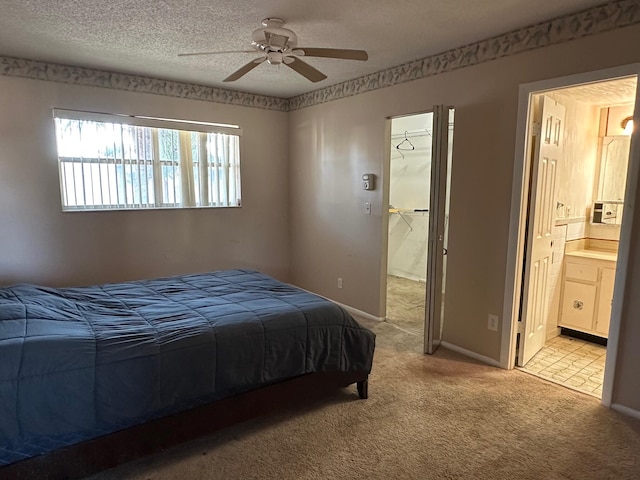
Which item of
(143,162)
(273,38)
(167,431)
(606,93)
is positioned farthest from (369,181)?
(167,431)

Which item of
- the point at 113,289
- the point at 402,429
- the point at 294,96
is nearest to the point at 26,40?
the point at 113,289

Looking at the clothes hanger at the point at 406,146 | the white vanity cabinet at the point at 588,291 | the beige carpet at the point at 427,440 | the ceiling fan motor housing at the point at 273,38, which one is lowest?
the beige carpet at the point at 427,440

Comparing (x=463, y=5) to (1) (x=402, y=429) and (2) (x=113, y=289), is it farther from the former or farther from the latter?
(2) (x=113, y=289)

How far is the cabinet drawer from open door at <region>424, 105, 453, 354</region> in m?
1.24

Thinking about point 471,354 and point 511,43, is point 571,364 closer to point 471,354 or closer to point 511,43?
point 471,354

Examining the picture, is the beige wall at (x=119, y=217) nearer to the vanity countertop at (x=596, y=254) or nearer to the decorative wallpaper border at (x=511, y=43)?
the decorative wallpaper border at (x=511, y=43)

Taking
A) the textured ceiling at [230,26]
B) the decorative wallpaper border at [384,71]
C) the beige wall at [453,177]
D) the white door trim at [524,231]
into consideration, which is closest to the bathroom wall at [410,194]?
the beige wall at [453,177]

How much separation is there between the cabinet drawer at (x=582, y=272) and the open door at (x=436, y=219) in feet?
4.06

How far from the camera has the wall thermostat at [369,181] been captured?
3.98 meters

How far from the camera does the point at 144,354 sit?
6.21ft

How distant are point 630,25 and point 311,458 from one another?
299cm

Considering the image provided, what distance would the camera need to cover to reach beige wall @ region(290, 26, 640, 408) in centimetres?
281

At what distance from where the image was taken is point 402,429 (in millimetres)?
2293

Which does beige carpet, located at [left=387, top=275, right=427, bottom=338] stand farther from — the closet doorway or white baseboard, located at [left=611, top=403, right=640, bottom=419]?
white baseboard, located at [left=611, top=403, right=640, bottom=419]
